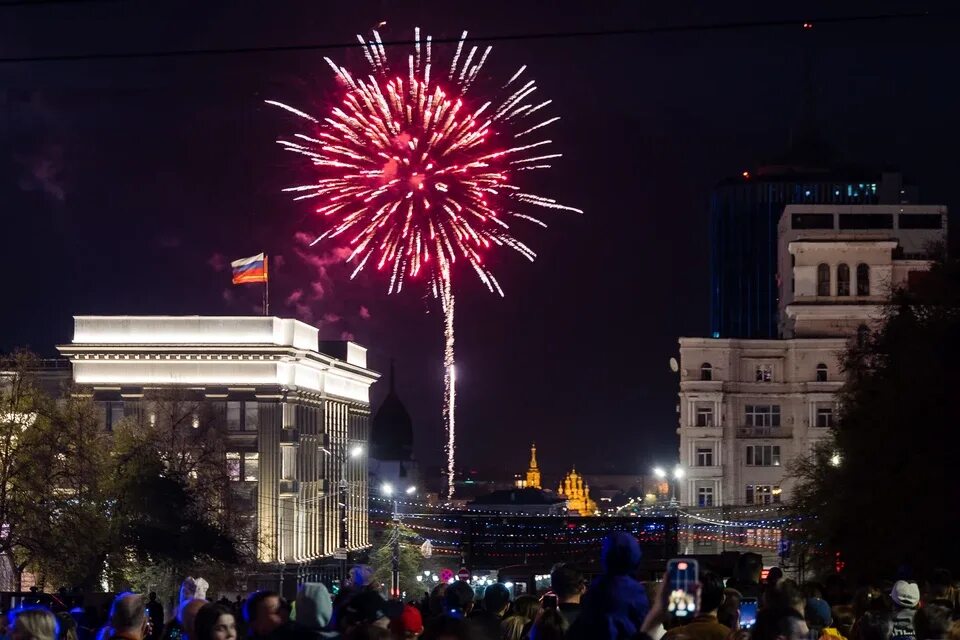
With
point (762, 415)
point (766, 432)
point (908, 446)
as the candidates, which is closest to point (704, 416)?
point (762, 415)

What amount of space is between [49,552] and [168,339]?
50862 millimetres

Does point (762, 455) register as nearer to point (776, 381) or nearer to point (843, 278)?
point (776, 381)

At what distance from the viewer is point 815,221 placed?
393ft

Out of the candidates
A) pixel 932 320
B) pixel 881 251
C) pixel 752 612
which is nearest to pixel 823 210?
pixel 881 251

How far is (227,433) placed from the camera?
119438mm

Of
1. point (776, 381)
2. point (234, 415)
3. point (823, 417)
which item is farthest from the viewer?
point (234, 415)

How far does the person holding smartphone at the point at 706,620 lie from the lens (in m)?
14.4

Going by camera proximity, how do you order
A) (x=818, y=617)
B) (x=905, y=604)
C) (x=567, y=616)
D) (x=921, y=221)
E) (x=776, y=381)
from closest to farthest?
(x=567, y=616)
(x=818, y=617)
(x=905, y=604)
(x=776, y=381)
(x=921, y=221)

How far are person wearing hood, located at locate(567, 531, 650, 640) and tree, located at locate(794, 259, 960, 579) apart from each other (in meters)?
29.8

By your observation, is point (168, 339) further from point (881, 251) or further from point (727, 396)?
point (881, 251)

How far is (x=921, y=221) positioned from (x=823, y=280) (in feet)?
40.7

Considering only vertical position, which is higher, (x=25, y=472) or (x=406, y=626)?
(x=25, y=472)

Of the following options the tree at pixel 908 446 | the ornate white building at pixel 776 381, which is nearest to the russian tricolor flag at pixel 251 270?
the ornate white building at pixel 776 381

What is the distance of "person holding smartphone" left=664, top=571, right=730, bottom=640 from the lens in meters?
14.4
